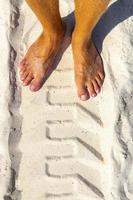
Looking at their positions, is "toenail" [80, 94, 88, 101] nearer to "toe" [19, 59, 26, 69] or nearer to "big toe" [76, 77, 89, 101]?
"big toe" [76, 77, 89, 101]

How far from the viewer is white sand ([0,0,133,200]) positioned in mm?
1801

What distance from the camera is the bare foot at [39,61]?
1933 mm

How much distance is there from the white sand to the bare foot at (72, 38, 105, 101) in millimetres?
33

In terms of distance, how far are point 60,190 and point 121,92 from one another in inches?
19.2

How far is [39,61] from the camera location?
194 cm

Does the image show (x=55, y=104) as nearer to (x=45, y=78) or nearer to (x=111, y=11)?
(x=45, y=78)

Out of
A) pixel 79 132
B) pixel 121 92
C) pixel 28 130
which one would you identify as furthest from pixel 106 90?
pixel 28 130

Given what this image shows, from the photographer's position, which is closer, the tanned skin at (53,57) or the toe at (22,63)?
the tanned skin at (53,57)

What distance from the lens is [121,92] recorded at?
190cm

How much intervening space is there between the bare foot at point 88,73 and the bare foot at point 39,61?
101 mm

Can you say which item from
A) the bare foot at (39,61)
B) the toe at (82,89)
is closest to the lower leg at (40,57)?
the bare foot at (39,61)

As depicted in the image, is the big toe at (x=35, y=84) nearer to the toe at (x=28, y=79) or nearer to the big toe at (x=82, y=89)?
the toe at (x=28, y=79)

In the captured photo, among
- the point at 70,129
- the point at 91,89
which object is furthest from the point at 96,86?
the point at 70,129

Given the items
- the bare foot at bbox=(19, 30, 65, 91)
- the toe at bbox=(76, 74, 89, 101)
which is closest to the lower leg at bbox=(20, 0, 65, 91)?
the bare foot at bbox=(19, 30, 65, 91)
